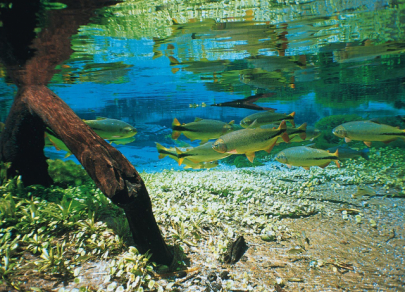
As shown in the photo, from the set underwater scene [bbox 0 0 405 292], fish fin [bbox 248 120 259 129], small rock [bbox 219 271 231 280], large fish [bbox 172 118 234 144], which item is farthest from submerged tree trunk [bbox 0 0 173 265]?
fish fin [bbox 248 120 259 129]

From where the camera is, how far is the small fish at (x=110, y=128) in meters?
5.31

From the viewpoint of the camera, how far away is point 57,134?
3.84 meters

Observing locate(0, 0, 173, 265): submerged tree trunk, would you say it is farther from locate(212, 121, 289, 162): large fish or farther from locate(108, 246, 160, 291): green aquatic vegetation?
locate(212, 121, 289, 162): large fish

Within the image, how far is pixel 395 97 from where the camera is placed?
2433 centimetres

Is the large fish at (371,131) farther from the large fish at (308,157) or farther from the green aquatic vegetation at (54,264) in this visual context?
the green aquatic vegetation at (54,264)

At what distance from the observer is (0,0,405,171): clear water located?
6.55 meters

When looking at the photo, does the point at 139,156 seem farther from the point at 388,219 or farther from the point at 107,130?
the point at 388,219

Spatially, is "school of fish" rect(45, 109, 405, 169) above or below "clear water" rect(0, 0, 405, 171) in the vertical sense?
below

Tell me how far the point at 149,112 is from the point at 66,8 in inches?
795

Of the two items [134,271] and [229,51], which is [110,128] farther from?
[229,51]

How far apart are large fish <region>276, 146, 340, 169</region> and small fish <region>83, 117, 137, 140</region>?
394 centimetres

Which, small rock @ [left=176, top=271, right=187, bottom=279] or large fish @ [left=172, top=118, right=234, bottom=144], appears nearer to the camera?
small rock @ [left=176, top=271, right=187, bottom=279]

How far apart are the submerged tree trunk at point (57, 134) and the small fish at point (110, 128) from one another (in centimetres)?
86

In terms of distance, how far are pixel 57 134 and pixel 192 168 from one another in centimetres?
435
